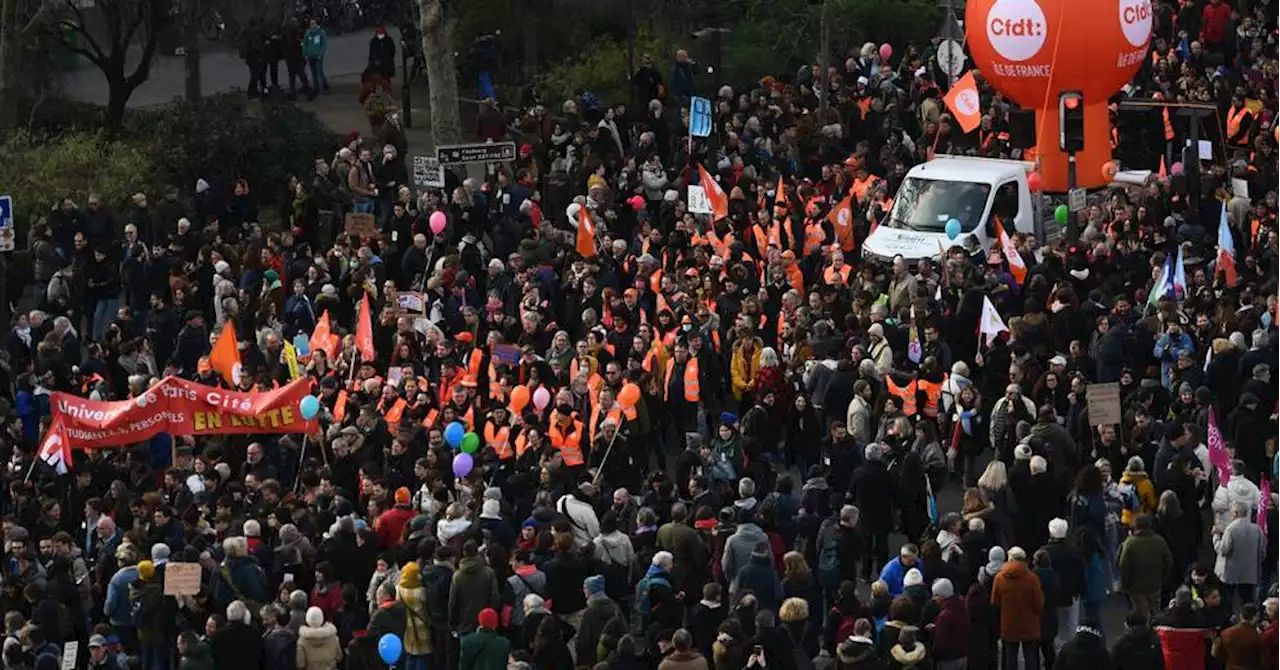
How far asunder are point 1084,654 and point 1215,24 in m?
22.0

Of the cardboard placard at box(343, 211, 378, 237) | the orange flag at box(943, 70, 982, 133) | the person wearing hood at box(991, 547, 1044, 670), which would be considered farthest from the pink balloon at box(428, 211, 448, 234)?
the person wearing hood at box(991, 547, 1044, 670)

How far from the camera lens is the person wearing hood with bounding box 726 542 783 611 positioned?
21.8m

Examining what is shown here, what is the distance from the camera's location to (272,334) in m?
28.3

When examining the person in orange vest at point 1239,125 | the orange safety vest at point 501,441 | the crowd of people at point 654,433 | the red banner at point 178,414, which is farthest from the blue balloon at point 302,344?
the person in orange vest at point 1239,125

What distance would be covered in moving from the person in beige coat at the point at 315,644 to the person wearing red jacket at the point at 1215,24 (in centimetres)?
2264

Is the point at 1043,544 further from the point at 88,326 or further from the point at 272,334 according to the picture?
the point at 88,326

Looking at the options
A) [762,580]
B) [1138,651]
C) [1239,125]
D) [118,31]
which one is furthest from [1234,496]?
[118,31]

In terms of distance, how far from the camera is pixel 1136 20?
120 ft

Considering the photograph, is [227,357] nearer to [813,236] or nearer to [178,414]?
[178,414]

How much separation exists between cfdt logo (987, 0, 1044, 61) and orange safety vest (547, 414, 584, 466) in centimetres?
1294

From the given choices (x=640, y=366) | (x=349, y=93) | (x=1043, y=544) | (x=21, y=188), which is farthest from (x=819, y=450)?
(x=349, y=93)

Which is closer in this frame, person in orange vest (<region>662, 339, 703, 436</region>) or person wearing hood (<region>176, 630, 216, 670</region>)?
person wearing hood (<region>176, 630, 216, 670</region>)

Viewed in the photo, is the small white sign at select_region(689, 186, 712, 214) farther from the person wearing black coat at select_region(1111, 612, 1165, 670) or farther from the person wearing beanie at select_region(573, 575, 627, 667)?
the person wearing black coat at select_region(1111, 612, 1165, 670)

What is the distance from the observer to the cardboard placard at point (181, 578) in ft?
71.3
